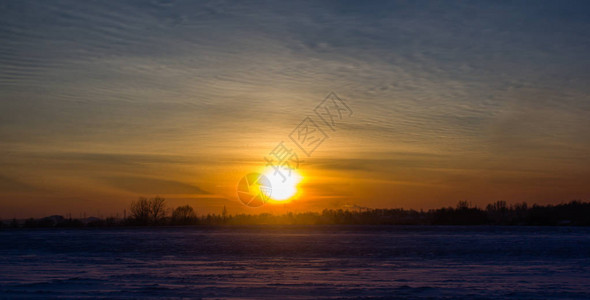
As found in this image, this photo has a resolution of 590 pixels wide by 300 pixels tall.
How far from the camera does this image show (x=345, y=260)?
75.6 feet

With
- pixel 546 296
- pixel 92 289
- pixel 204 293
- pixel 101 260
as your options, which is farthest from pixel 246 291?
pixel 101 260

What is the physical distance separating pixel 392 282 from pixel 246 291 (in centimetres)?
426

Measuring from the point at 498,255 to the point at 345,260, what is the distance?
24.9 ft

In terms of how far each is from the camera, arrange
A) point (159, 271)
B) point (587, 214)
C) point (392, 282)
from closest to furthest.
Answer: point (392, 282), point (159, 271), point (587, 214)

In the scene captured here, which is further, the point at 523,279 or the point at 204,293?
the point at 523,279

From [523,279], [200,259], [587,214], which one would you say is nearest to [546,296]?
[523,279]

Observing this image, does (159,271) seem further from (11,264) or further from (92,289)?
(11,264)

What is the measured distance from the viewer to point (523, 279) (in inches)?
653

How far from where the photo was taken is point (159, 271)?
18812 mm

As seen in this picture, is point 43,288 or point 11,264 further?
point 11,264

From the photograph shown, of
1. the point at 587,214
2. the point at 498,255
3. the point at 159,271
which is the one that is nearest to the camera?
the point at 159,271

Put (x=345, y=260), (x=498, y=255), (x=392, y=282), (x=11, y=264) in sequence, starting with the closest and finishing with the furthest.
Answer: (x=392, y=282)
(x=11, y=264)
(x=345, y=260)
(x=498, y=255)

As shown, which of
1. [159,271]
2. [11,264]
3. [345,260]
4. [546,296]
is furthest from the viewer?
[345,260]

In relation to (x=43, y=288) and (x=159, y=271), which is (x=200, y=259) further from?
(x=43, y=288)
